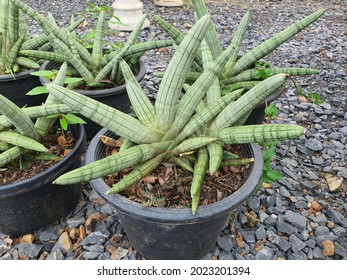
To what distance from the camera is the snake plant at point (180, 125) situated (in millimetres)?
1090

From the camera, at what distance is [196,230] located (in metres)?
1.38

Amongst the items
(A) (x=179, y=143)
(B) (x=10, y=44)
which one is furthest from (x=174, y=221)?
(B) (x=10, y=44)

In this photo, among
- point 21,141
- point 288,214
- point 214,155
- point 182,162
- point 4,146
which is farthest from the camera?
point 288,214

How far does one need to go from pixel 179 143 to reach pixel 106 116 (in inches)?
13.1

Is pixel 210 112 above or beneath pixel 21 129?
above

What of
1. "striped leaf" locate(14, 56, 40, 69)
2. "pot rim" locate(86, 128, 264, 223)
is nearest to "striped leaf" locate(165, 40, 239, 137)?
"pot rim" locate(86, 128, 264, 223)

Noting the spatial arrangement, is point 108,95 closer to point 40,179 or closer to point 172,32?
point 172,32

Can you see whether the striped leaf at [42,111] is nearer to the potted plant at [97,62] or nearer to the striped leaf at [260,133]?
the potted plant at [97,62]

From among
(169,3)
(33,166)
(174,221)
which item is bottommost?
(169,3)

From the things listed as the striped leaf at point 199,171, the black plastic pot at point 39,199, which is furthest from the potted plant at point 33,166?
the striped leaf at point 199,171

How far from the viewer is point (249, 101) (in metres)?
1.15

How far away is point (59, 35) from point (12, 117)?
31.3 inches

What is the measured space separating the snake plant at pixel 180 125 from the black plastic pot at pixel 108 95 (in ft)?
2.33

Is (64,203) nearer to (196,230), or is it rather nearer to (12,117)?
(12,117)
